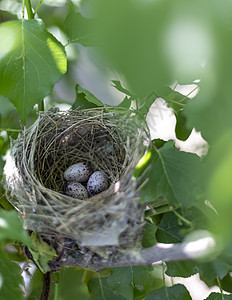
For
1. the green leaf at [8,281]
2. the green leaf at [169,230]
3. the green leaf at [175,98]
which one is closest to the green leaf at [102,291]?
the green leaf at [169,230]

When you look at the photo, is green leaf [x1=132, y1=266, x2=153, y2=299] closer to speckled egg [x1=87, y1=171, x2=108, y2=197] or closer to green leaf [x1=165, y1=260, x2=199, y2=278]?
green leaf [x1=165, y1=260, x2=199, y2=278]

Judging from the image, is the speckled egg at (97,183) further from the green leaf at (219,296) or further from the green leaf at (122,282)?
the green leaf at (219,296)

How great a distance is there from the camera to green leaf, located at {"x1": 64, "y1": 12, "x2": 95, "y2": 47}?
86 cm

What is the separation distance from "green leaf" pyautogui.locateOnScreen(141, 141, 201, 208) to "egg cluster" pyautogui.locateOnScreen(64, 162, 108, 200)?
253mm

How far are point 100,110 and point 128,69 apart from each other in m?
0.70

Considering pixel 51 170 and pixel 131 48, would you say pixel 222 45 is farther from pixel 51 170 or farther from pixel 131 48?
pixel 51 170

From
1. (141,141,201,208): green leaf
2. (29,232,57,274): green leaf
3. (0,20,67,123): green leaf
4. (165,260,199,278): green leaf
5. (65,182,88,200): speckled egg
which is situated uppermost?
(0,20,67,123): green leaf

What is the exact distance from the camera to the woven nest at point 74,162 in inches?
23.7

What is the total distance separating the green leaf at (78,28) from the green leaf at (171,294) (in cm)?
56

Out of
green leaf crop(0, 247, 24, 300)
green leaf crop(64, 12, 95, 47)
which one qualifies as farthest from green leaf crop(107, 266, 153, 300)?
green leaf crop(64, 12, 95, 47)

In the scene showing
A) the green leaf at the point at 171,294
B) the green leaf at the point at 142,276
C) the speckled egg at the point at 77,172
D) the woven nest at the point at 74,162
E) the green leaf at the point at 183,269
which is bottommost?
the green leaf at the point at 171,294

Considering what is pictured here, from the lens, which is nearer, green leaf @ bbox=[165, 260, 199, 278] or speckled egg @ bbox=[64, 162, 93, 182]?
green leaf @ bbox=[165, 260, 199, 278]

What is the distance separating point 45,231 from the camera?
0.63m

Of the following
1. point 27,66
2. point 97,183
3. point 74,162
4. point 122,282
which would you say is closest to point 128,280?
point 122,282
